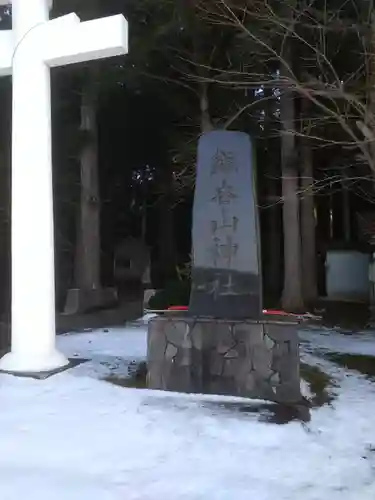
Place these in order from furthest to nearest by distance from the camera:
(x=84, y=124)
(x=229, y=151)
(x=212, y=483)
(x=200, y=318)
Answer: (x=84, y=124) < (x=229, y=151) < (x=200, y=318) < (x=212, y=483)

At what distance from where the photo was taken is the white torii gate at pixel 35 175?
19.5ft

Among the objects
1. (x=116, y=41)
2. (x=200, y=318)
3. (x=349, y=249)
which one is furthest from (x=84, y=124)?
(x=200, y=318)

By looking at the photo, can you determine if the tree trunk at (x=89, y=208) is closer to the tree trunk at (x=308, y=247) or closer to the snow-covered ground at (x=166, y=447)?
the tree trunk at (x=308, y=247)

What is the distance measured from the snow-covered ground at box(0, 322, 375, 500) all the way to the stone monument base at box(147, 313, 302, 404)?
0.91 feet

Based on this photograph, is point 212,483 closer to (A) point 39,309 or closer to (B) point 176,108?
(A) point 39,309

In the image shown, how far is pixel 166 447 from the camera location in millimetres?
3934

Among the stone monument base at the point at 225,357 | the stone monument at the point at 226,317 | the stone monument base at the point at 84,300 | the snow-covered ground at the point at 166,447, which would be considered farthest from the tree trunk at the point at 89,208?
the stone monument base at the point at 225,357

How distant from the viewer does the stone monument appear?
211 inches

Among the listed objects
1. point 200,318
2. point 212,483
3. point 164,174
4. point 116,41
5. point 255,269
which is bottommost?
point 212,483

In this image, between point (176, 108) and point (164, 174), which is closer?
point (176, 108)

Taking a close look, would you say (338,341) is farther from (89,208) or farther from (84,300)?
(89,208)

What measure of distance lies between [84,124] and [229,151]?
35.2ft

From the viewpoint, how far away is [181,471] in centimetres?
353

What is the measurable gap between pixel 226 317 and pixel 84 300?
10.3m
